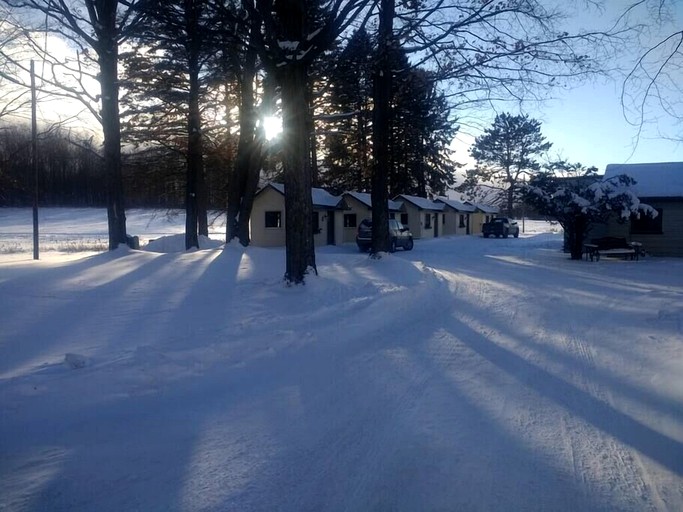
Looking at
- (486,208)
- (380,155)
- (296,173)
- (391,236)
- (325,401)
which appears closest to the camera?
(325,401)

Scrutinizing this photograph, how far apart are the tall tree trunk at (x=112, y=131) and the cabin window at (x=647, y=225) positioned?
74.7 feet

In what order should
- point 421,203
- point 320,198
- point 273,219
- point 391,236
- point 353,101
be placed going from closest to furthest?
1. point 353,101
2. point 391,236
3. point 273,219
4. point 320,198
5. point 421,203

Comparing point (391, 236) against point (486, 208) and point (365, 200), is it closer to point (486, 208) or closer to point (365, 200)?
point (365, 200)

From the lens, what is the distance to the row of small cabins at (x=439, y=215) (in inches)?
1133

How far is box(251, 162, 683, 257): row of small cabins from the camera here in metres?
28.8

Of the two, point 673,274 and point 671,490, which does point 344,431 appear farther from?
point 673,274

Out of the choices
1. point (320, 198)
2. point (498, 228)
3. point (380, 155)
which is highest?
point (380, 155)

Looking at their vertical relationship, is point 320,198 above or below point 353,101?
below

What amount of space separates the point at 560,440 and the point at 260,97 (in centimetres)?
2101

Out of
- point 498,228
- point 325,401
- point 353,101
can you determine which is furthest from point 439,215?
point 325,401

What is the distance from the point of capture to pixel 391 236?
33.8 metres

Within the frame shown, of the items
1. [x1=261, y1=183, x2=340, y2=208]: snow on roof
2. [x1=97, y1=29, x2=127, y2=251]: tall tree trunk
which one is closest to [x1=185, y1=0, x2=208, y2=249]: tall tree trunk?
[x1=97, y1=29, x2=127, y2=251]: tall tree trunk

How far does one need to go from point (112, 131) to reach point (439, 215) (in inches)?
1556

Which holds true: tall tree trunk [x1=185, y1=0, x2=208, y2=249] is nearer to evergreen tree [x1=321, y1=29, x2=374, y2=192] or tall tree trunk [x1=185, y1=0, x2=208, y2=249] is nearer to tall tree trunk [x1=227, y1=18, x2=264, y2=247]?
tall tree trunk [x1=227, y1=18, x2=264, y2=247]
